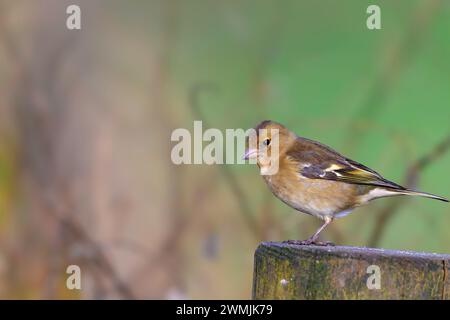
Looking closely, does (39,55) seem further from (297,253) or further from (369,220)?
(297,253)

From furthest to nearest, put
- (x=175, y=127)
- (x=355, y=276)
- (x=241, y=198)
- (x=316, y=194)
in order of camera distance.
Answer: (x=175, y=127) → (x=241, y=198) → (x=316, y=194) → (x=355, y=276)

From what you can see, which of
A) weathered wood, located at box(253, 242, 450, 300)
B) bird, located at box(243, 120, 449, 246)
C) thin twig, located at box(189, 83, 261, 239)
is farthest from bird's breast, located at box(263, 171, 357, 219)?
weathered wood, located at box(253, 242, 450, 300)

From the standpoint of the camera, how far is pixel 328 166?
504 centimetres

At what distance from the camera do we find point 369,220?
228 inches

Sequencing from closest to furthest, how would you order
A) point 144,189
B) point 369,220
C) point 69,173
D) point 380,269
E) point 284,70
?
point 380,269 < point 369,220 < point 69,173 < point 144,189 < point 284,70

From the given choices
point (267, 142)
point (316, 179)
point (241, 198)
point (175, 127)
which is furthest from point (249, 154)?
point (175, 127)

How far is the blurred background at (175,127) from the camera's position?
19.0 ft

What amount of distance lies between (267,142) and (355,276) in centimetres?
205

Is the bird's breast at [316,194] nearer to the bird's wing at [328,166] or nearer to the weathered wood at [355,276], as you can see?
the bird's wing at [328,166]

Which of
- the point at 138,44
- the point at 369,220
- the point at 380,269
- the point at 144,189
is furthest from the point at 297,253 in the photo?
the point at 138,44

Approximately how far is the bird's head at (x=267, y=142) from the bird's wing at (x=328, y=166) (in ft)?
0.25

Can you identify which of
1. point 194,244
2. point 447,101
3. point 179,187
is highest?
point 447,101

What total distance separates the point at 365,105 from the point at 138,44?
2.16 meters

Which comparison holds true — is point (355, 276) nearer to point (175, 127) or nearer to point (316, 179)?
point (316, 179)
